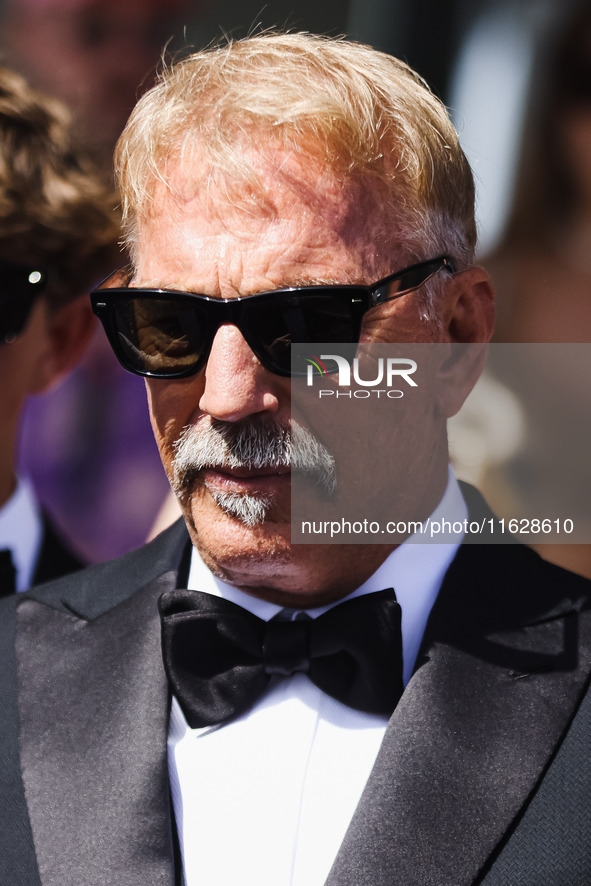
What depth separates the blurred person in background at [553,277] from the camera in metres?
2.79

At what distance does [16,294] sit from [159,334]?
42.2 inches

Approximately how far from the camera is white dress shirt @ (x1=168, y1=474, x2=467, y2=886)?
1.59m

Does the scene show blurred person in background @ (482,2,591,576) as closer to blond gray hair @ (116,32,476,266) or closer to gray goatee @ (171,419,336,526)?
blond gray hair @ (116,32,476,266)

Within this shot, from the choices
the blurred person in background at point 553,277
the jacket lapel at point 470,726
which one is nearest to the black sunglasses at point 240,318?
the jacket lapel at point 470,726

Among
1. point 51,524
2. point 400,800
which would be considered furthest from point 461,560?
point 51,524

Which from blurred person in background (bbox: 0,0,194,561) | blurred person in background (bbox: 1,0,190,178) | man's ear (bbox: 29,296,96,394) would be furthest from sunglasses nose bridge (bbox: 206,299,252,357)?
blurred person in background (bbox: 1,0,190,178)

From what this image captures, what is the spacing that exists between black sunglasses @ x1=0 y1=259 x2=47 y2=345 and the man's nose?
1.18 meters

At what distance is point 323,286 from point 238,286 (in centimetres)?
16

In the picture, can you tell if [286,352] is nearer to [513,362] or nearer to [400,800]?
[400,800]

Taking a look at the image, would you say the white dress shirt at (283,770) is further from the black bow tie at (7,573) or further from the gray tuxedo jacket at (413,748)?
the black bow tie at (7,573)

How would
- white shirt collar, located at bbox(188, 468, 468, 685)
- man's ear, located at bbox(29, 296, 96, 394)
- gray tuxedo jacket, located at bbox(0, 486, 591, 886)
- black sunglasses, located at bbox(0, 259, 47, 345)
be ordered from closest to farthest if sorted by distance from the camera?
gray tuxedo jacket, located at bbox(0, 486, 591, 886)
white shirt collar, located at bbox(188, 468, 468, 685)
black sunglasses, located at bbox(0, 259, 47, 345)
man's ear, located at bbox(29, 296, 96, 394)

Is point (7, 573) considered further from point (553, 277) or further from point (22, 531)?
point (553, 277)

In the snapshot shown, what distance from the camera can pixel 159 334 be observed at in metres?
1.69

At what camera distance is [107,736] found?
1719 mm
